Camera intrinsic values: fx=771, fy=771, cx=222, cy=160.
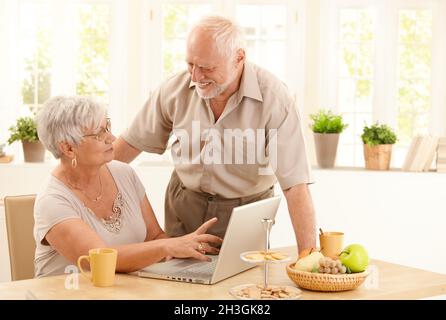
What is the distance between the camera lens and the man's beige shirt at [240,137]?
2820 mm

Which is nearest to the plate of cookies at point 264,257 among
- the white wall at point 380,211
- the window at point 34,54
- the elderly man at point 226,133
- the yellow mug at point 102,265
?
the yellow mug at point 102,265

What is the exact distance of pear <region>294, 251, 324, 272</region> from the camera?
2.24m

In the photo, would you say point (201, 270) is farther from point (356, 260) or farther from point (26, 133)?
point (26, 133)

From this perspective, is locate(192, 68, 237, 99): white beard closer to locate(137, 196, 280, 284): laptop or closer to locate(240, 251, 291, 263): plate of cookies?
locate(137, 196, 280, 284): laptop

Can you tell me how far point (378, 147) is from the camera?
198 inches

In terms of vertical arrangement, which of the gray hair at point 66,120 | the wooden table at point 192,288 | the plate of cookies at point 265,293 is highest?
the gray hair at point 66,120

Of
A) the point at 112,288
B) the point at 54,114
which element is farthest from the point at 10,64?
the point at 112,288

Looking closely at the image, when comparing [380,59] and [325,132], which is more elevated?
[380,59]

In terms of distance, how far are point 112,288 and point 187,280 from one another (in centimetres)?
22

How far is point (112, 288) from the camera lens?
223 cm

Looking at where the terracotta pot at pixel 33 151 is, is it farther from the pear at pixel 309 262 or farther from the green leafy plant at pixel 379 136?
the pear at pixel 309 262

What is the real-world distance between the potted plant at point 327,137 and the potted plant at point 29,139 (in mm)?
1786

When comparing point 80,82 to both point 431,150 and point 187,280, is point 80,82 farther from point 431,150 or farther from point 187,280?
point 187,280
